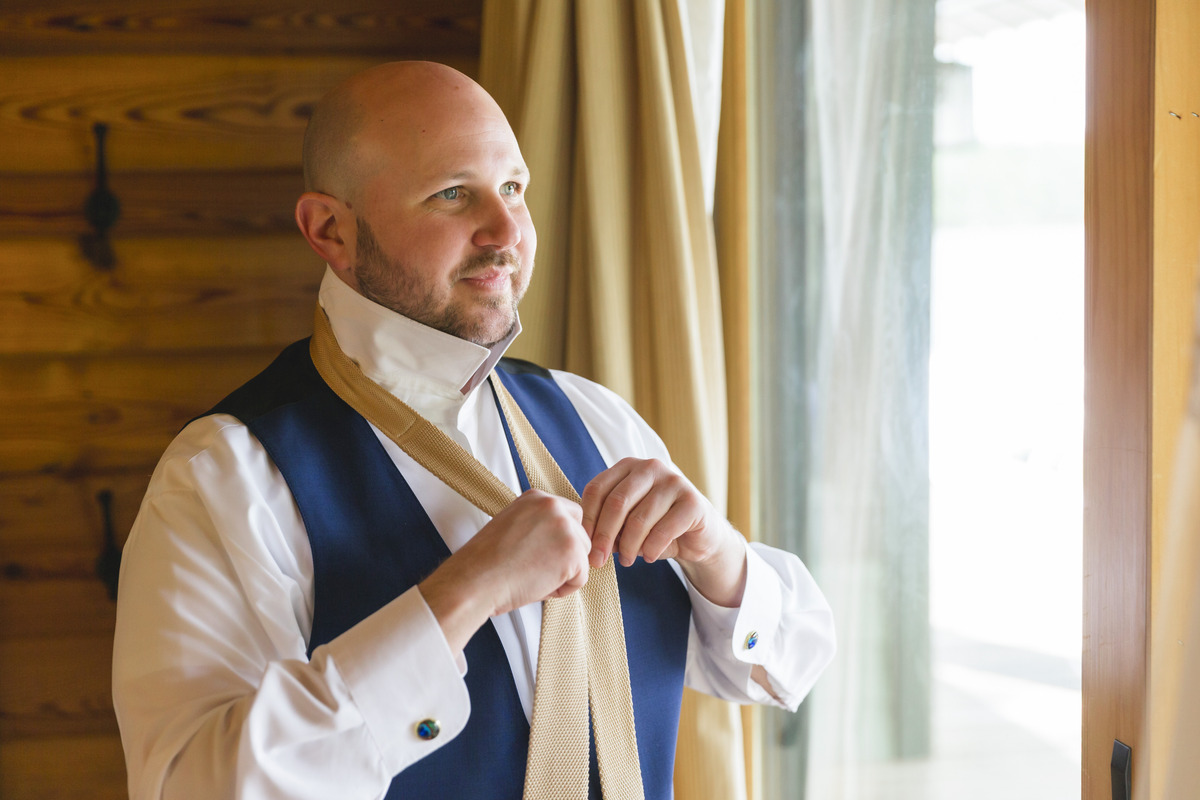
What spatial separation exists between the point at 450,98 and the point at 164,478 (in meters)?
0.58

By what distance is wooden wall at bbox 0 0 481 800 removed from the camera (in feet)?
5.63

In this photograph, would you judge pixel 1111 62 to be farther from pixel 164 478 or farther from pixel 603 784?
pixel 164 478

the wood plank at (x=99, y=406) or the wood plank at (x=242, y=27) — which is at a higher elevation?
the wood plank at (x=242, y=27)

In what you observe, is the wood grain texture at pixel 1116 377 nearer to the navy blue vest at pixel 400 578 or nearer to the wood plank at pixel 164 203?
the navy blue vest at pixel 400 578

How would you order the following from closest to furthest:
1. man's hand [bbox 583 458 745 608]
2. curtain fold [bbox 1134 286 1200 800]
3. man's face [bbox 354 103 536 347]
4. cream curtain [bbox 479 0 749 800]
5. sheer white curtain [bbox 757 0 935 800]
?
curtain fold [bbox 1134 286 1200 800], man's hand [bbox 583 458 745 608], man's face [bbox 354 103 536 347], sheer white curtain [bbox 757 0 935 800], cream curtain [bbox 479 0 749 800]

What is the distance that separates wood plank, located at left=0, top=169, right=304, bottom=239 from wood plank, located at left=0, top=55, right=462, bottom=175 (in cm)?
2

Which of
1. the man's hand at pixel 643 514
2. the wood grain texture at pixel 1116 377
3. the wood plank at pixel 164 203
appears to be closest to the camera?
the wood grain texture at pixel 1116 377

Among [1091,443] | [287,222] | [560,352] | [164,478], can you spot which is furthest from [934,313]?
[287,222]

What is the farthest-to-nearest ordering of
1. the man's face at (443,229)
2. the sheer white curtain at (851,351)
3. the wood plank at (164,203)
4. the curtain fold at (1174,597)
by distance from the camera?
the wood plank at (164,203), the sheer white curtain at (851,351), the man's face at (443,229), the curtain fold at (1174,597)

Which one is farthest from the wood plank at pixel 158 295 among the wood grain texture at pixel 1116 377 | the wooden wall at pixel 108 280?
the wood grain texture at pixel 1116 377

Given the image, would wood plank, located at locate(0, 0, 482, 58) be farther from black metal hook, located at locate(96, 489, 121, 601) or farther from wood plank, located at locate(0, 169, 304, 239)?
black metal hook, located at locate(96, 489, 121, 601)

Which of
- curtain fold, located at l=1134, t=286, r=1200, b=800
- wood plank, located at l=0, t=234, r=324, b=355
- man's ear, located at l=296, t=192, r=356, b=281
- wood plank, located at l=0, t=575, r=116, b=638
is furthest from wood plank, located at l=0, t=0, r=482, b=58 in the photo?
curtain fold, located at l=1134, t=286, r=1200, b=800

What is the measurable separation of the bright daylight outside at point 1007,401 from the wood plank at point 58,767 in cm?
148

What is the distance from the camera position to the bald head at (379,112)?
1.15 m
